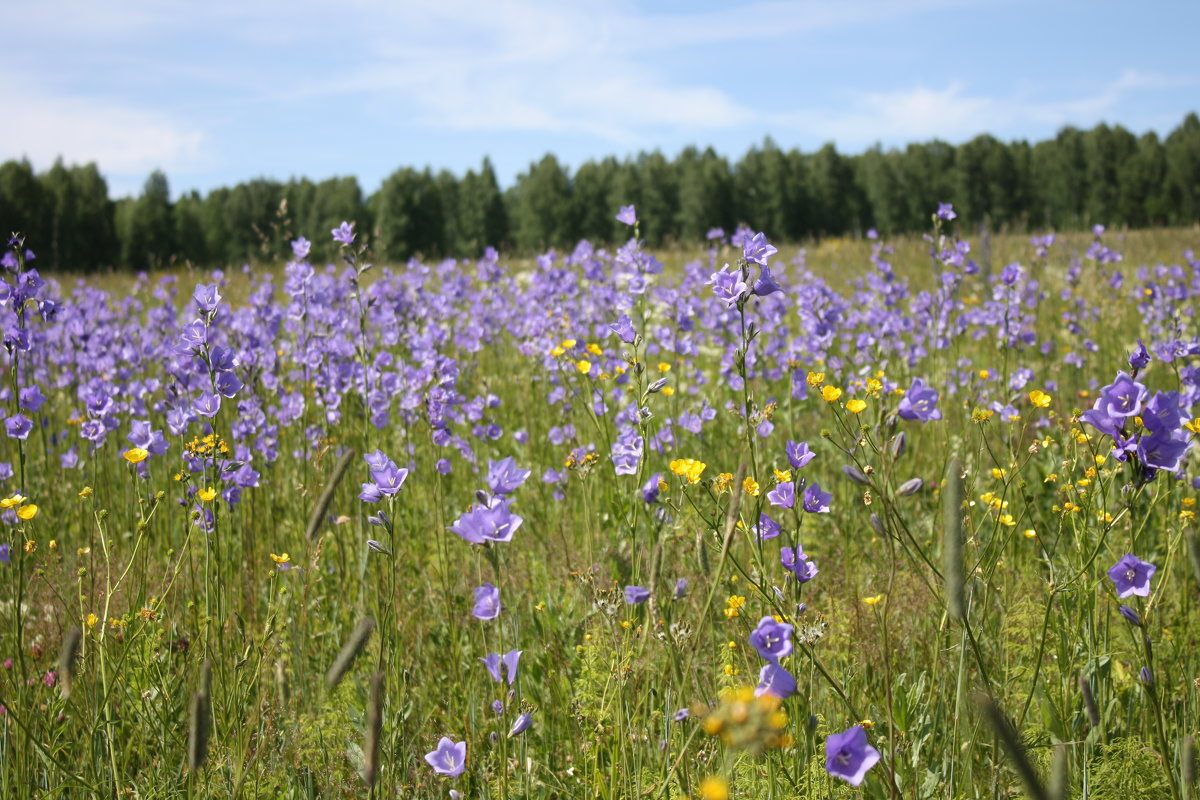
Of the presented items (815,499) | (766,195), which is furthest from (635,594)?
(766,195)

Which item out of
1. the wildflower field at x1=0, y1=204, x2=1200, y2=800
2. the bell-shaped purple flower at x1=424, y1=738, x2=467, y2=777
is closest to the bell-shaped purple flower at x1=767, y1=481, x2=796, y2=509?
the wildflower field at x1=0, y1=204, x2=1200, y2=800

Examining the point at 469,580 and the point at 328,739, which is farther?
the point at 469,580

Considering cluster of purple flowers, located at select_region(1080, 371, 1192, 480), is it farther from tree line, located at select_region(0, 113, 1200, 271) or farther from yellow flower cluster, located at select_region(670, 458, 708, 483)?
tree line, located at select_region(0, 113, 1200, 271)

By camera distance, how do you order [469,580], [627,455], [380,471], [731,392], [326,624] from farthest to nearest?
[731,392]
[469,580]
[326,624]
[627,455]
[380,471]

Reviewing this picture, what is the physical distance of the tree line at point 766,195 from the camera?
29453 mm

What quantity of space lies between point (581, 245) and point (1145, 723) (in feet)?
14.0

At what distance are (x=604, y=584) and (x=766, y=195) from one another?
30.5 m

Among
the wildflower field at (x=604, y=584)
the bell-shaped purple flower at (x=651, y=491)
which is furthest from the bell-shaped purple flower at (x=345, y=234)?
the bell-shaped purple flower at (x=651, y=491)

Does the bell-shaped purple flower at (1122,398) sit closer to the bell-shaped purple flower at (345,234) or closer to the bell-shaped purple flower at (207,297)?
the bell-shaped purple flower at (207,297)

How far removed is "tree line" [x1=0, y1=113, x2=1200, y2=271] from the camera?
29.5m

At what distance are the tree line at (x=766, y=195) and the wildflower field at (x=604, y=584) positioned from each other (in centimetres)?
2432

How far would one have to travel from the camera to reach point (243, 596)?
2977mm

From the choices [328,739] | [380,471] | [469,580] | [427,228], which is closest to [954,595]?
[380,471]

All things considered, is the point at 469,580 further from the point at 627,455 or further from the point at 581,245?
the point at 581,245
